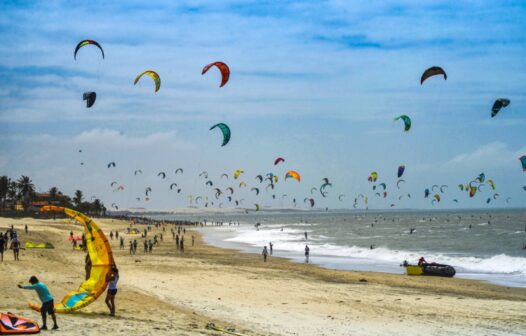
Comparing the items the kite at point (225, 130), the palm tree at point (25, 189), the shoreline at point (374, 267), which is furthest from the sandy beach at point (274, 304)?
the palm tree at point (25, 189)

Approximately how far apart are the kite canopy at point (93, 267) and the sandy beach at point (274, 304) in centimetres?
31

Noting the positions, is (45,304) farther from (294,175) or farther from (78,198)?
(78,198)

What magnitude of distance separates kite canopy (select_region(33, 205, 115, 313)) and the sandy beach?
0.31 meters

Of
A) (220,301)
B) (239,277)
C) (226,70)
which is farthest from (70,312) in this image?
(226,70)

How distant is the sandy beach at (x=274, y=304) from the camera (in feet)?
33.7

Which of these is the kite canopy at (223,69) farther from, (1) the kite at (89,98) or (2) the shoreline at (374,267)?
(2) the shoreline at (374,267)

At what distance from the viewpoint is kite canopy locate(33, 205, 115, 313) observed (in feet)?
32.3

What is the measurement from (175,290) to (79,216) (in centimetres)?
587

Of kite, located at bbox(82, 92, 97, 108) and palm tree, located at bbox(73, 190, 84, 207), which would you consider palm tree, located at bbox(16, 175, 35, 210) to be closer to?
palm tree, located at bbox(73, 190, 84, 207)

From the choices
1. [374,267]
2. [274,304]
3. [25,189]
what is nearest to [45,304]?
[274,304]

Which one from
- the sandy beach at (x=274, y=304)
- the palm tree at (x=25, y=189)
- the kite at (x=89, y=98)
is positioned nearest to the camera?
the sandy beach at (x=274, y=304)

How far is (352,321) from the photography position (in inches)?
468

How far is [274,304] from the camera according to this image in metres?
13.7

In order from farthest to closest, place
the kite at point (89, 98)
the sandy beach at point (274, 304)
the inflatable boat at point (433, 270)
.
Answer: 1. the inflatable boat at point (433, 270)
2. the kite at point (89, 98)
3. the sandy beach at point (274, 304)
